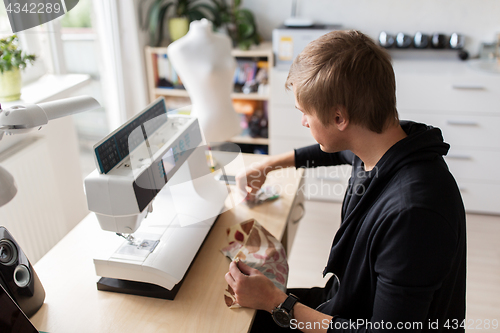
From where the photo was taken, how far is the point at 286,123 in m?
2.91

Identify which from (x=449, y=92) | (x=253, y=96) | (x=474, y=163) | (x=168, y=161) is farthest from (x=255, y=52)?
(x=168, y=161)

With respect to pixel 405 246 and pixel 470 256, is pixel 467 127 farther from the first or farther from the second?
pixel 405 246

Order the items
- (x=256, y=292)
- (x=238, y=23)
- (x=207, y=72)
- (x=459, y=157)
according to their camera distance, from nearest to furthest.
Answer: (x=256, y=292) < (x=207, y=72) < (x=459, y=157) < (x=238, y=23)

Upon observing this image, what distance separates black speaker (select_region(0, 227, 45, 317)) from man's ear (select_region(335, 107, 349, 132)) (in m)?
0.88

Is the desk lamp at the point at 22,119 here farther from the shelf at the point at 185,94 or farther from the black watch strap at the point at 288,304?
the shelf at the point at 185,94

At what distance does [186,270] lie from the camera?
3.81ft

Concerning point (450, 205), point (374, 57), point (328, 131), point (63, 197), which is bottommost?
point (63, 197)

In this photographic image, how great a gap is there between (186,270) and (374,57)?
77cm

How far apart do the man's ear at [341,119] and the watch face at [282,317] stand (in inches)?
18.9

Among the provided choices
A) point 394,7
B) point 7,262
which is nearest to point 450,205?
point 7,262

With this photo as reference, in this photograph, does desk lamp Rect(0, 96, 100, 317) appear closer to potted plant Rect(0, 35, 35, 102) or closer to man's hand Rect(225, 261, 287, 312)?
man's hand Rect(225, 261, 287, 312)

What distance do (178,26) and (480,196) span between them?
2.53 meters

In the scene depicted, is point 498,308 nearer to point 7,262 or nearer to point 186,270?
point 186,270

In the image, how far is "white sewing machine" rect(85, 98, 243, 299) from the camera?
1.02m
